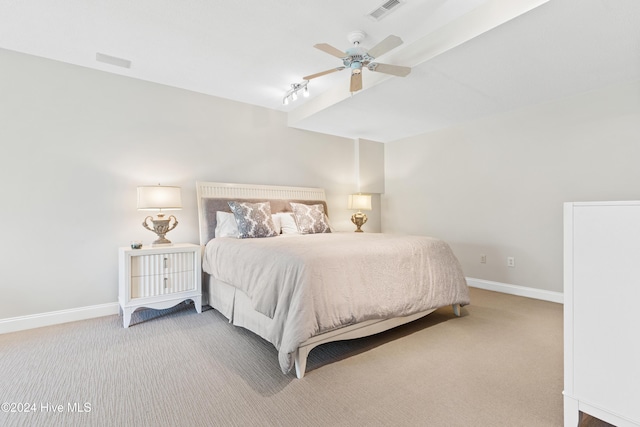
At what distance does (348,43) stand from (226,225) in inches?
91.1

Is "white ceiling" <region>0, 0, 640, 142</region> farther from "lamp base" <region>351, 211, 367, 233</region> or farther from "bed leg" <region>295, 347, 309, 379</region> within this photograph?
"bed leg" <region>295, 347, 309, 379</region>

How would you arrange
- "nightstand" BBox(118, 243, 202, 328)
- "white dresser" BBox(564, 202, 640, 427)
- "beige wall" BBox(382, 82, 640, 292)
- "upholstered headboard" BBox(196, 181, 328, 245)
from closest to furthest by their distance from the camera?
"white dresser" BBox(564, 202, 640, 427), "nightstand" BBox(118, 243, 202, 328), "beige wall" BBox(382, 82, 640, 292), "upholstered headboard" BBox(196, 181, 328, 245)

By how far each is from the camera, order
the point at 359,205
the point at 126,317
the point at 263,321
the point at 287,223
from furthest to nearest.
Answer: the point at 359,205 < the point at 287,223 < the point at 126,317 < the point at 263,321

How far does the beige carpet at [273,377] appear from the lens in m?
1.55

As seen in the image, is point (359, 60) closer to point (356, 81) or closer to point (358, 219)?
point (356, 81)

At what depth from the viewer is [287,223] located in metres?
3.87

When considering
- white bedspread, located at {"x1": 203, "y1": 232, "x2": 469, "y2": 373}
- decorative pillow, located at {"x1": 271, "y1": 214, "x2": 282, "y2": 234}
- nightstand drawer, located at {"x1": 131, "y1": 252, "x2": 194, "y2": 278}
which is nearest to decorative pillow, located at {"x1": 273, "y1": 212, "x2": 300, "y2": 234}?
decorative pillow, located at {"x1": 271, "y1": 214, "x2": 282, "y2": 234}

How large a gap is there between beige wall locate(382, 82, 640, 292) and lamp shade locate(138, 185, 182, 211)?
3658 millimetres

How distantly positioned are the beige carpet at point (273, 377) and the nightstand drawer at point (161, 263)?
52 centimetres

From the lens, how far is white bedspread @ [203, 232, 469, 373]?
6.33 feet

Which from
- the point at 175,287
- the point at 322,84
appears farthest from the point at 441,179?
the point at 175,287

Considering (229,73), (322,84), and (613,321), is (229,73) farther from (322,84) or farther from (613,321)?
(613,321)


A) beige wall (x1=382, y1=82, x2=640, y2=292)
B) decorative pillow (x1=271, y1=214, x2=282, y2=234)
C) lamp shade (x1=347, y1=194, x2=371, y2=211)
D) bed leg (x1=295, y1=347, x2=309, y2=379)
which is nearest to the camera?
bed leg (x1=295, y1=347, x2=309, y2=379)

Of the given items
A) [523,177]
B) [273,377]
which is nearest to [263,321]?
[273,377]
